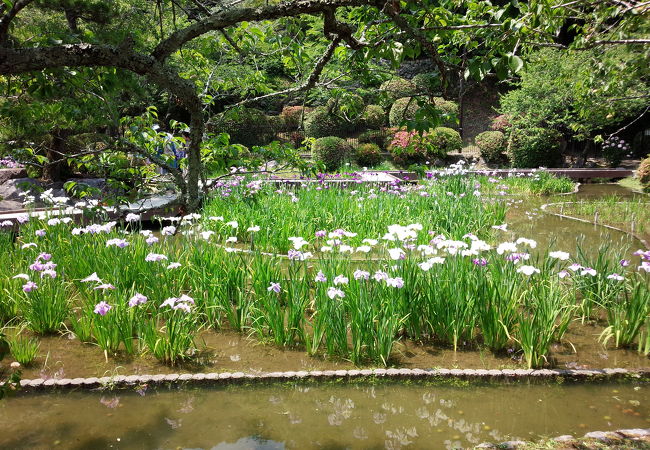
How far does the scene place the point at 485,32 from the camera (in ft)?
8.83

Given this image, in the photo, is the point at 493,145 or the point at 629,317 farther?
the point at 493,145

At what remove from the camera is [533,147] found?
54.7 ft

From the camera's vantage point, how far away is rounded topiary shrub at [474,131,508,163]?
1816cm

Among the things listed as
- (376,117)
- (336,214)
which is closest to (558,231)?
(336,214)

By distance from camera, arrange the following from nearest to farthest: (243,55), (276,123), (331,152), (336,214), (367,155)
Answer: (243,55) < (336,214) < (331,152) < (367,155) < (276,123)

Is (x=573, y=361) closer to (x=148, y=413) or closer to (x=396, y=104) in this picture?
(x=148, y=413)

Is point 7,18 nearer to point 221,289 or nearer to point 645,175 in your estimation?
point 221,289

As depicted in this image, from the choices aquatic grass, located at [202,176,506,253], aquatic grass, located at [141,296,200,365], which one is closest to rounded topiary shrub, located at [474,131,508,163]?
aquatic grass, located at [202,176,506,253]

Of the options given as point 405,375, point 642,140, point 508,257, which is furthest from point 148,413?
point 642,140

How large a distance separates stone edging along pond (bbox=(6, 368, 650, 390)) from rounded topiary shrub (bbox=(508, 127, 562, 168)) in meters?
14.6

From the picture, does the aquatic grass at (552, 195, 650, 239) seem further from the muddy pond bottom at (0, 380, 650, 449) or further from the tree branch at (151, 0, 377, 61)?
the tree branch at (151, 0, 377, 61)

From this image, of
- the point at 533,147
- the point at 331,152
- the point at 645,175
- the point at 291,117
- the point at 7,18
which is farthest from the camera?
the point at 291,117

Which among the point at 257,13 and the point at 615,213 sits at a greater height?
the point at 257,13

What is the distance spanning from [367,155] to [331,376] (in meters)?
14.0
